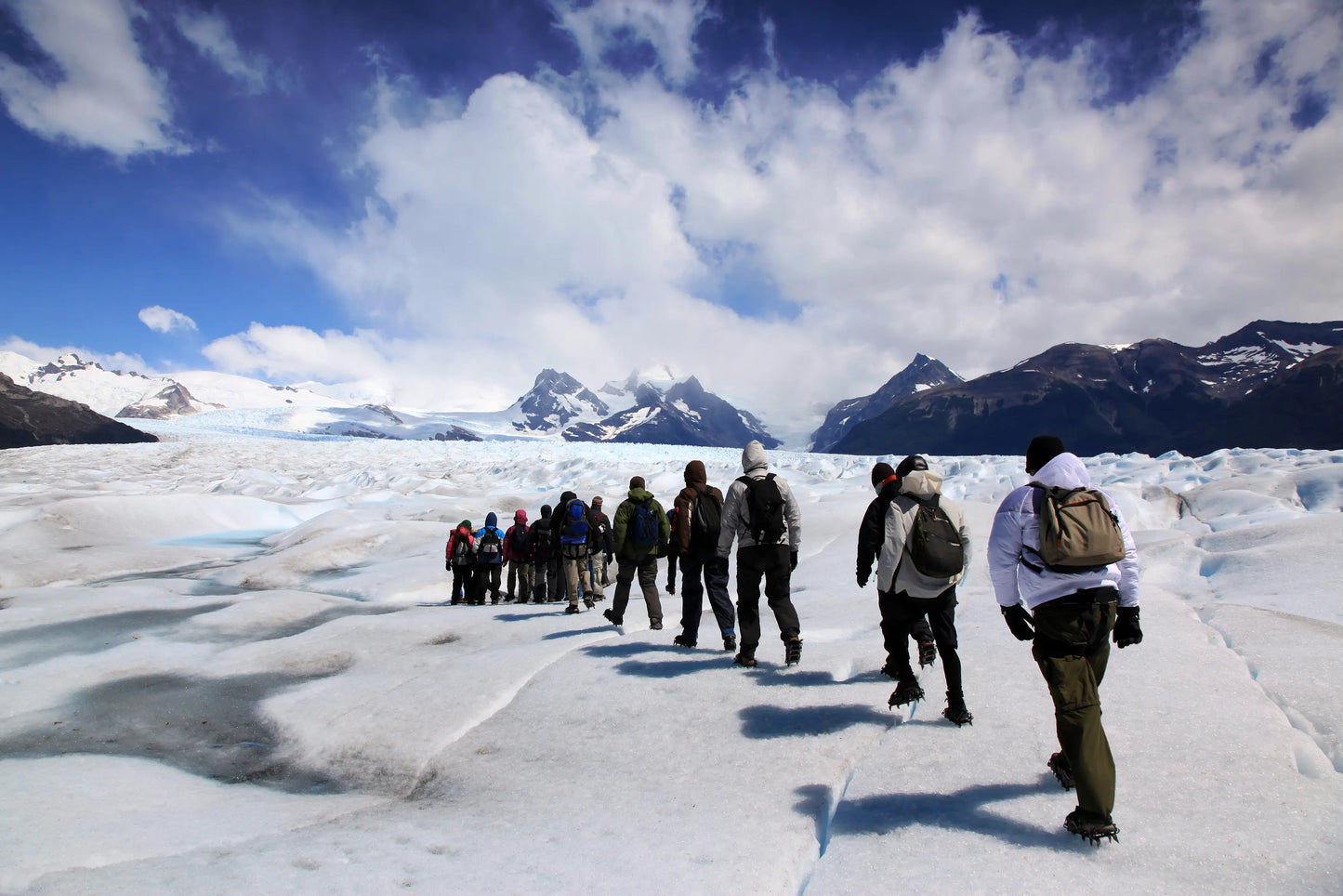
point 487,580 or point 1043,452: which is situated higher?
point 1043,452

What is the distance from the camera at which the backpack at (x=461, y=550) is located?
13.6 metres

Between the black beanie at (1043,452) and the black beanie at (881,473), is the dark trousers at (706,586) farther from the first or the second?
the black beanie at (1043,452)

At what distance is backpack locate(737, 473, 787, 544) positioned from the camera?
6.13m

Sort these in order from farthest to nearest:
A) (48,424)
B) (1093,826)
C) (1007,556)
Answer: (48,424) < (1007,556) < (1093,826)

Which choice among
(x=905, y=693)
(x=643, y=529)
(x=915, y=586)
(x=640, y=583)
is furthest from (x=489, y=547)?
(x=915, y=586)

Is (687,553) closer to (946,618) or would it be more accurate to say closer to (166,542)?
(946,618)

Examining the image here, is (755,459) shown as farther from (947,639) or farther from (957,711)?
(957,711)

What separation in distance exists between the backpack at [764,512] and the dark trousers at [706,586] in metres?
0.89

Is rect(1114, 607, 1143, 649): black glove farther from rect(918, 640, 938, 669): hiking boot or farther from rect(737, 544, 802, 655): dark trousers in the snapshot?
rect(737, 544, 802, 655): dark trousers

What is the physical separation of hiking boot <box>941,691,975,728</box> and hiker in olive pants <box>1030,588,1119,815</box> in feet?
4.70

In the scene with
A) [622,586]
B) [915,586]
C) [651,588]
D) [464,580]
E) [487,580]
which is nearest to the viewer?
[915,586]

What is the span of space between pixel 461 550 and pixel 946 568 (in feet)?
36.1

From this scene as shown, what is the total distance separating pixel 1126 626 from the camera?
3648 millimetres

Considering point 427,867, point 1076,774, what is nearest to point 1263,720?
point 1076,774
